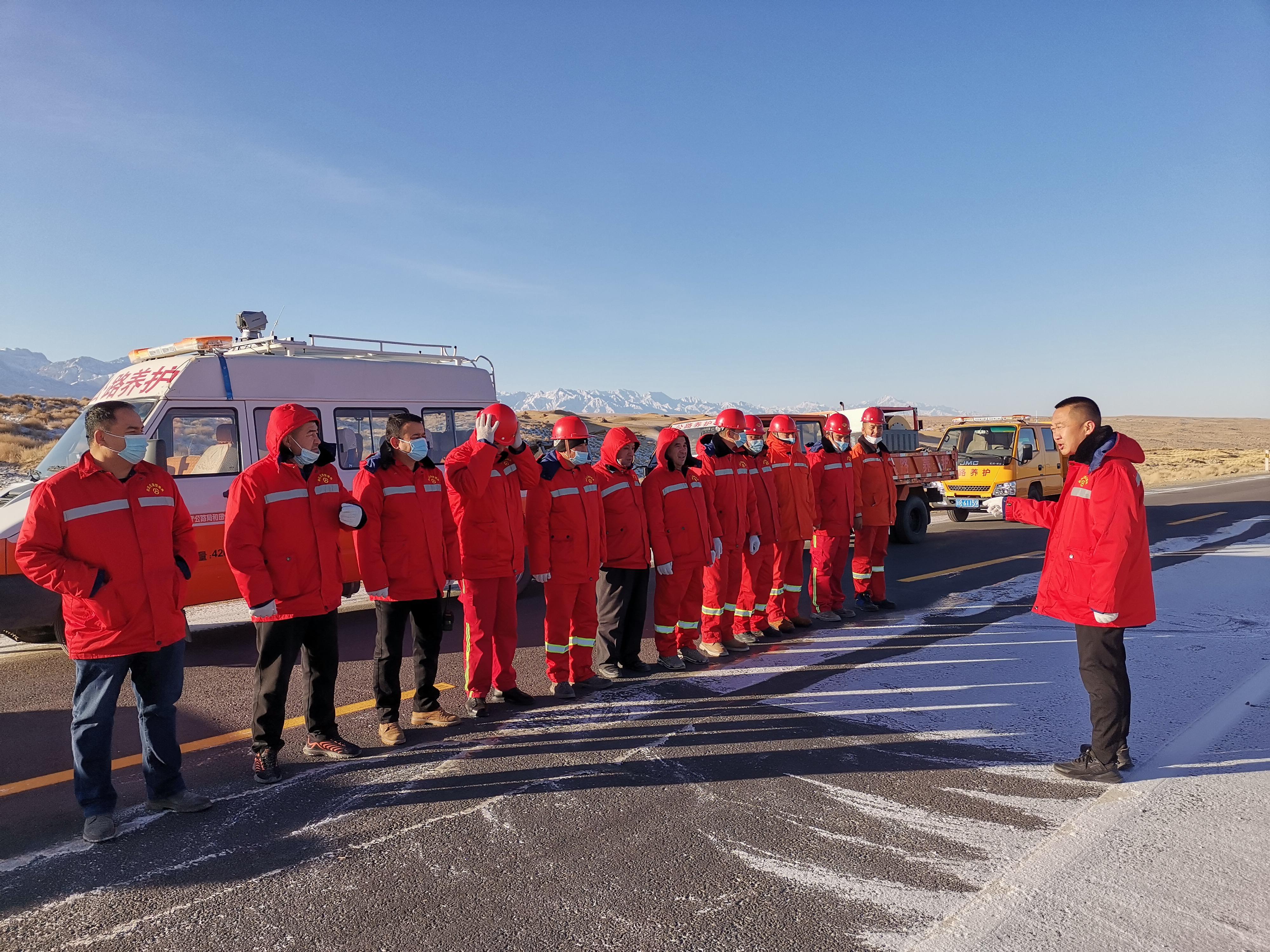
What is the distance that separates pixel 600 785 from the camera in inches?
161

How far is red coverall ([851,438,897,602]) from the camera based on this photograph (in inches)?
318

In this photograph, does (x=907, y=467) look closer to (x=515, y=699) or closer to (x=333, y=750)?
(x=515, y=699)

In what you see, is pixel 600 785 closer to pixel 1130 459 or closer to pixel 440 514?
Answer: pixel 440 514

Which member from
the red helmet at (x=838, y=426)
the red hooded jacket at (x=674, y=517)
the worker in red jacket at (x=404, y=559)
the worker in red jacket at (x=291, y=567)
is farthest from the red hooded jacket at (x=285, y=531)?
the red helmet at (x=838, y=426)

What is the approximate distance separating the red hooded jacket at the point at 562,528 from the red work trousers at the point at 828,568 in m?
2.98

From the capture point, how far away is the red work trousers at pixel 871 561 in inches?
327

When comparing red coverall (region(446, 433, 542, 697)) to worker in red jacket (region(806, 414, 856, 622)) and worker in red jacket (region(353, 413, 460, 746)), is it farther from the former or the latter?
worker in red jacket (region(806, 414, 856, 622))

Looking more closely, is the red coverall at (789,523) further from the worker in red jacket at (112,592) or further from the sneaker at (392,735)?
the worker in red jacket at (112,592)

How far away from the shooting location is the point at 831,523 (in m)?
7.89

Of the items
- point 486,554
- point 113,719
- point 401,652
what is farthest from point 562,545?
point 113,719

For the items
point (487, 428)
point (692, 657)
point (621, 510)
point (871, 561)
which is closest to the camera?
point (487, 428)

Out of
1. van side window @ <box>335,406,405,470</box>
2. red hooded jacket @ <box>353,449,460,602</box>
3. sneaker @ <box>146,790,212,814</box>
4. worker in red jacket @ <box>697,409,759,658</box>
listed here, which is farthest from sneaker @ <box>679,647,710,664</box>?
van side window @ <box>335,406,405,470</box>

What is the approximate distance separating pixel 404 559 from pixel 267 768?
1.35 meters

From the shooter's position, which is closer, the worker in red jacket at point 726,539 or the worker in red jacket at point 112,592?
the worker in red jacket at point 112,592
